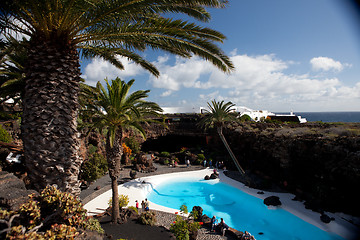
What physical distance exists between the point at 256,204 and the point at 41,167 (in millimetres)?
15813

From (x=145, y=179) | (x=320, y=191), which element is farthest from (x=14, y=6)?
(x=320, y=191)

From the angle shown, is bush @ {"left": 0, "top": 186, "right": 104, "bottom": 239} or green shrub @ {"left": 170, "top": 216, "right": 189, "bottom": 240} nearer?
bush @ {"left": 0, "top": 186, "right": 104, "bottom": 239}

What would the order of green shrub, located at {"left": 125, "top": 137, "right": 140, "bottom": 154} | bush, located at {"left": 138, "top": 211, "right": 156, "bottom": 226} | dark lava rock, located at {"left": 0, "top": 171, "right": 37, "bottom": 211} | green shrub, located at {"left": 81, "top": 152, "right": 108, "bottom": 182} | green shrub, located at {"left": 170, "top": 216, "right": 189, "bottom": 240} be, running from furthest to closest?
green shrub, located at {"left": 125, "top": 137, "right": 140, "bottom": 154} → green shrub, located at {"left": 81, "top": 152, "right": 108, "bottom": 182} → bush, located at {"left": 138, "top": 211, "right": 156, "bottom": 226} → green shrub, located at {"left": 170, "top": 216, "right": 189, "bottom": 240} → dark lava rock, located at {"left": 0, "top": 171, "right": 37, "bottom": 211}

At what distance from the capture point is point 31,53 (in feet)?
17.0

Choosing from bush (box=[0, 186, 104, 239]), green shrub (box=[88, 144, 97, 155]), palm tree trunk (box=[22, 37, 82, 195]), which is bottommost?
green shrub (box=[88, 144, 97, 155])

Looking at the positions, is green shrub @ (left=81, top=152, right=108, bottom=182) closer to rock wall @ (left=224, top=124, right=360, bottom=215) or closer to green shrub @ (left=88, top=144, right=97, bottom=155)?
green shrub @ (left=88, top=144, right=97, bottom=155)

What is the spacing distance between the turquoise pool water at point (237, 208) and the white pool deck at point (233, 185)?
0.51 m

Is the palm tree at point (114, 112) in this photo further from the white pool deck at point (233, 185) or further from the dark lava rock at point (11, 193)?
the dark lava rock at point (11, 193)

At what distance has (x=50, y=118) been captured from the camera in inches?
197

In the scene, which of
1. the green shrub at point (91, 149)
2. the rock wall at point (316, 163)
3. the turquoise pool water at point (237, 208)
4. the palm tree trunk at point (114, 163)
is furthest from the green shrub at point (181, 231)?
the green shrub at point (91, 149)

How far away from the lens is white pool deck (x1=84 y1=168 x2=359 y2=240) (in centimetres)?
1143

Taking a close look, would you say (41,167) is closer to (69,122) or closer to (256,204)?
(69,122)

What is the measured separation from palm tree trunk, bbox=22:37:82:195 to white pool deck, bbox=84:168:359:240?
8.75m

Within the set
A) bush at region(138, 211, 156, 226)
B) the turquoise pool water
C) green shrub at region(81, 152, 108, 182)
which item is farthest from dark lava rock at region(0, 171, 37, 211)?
green shrub at region(81, 152, 108, 182)
